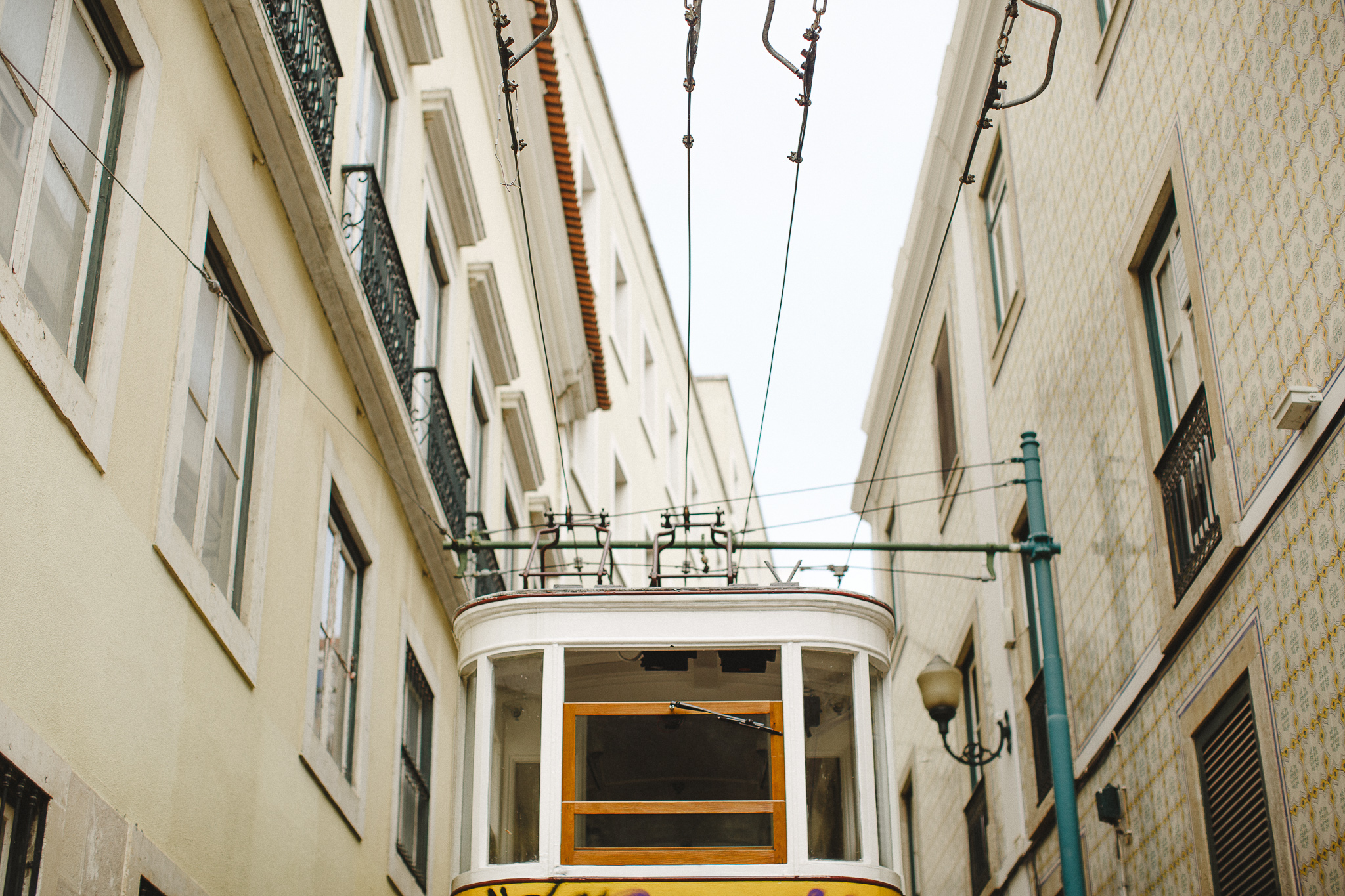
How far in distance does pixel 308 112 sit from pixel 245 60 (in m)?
1.06

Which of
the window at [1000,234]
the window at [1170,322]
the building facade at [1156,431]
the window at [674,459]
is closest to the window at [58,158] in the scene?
the building facade at [1156,431]

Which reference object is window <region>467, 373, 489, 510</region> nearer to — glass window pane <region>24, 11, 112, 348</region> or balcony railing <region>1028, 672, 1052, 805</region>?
balcony railing <region>1028, 672, 1052, 805</region>

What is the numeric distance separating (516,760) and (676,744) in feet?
2.62

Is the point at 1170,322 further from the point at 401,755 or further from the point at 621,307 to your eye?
the point at 621,307

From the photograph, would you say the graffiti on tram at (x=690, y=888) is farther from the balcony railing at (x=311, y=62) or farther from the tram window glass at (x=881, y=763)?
the balcony railing at (x=311, y=62)

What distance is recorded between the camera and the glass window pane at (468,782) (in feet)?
24.5

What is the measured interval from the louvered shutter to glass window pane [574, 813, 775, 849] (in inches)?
93.3

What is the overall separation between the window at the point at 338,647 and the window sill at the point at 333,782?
0.35 feet

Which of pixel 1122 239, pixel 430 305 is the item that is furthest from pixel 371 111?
pixel 1122 239

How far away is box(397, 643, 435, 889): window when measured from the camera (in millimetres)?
10602

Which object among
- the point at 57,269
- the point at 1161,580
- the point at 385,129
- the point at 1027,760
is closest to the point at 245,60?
the point at 57,269

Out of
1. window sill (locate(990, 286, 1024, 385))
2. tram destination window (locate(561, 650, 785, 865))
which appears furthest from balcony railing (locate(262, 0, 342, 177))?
window sill (locate(990, 286, 1024, 385))

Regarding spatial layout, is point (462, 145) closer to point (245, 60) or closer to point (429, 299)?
point (429, 299)

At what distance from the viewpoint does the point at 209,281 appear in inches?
279
